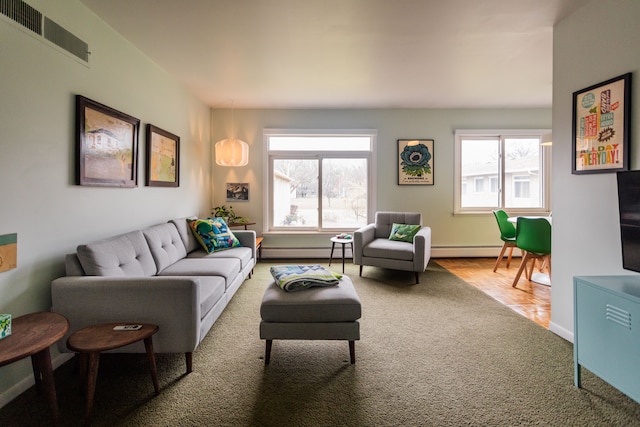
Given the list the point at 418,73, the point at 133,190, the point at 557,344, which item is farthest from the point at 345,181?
the point at 557,344

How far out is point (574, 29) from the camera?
7.75 ft

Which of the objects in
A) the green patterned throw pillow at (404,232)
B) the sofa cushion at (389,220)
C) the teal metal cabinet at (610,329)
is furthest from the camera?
the sofa cushion at (389,220)

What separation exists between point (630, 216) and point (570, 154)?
852mm

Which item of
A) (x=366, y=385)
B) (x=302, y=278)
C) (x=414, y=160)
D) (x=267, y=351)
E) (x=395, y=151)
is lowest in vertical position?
(x=366, y=385)

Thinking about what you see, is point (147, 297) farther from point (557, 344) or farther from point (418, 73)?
point (418, 73)

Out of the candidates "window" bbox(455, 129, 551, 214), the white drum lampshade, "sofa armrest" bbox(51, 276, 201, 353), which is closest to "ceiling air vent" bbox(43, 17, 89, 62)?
"sofa armrest" bbox(51, 276, 201, 353)

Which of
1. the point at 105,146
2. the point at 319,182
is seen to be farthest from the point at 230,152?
the point at 105,146

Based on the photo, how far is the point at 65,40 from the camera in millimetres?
2113

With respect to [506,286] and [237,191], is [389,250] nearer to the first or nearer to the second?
[506,286]

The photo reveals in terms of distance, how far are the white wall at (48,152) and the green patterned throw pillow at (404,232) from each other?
318cm

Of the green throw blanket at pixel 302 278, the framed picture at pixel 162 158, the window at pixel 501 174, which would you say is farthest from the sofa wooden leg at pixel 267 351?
the window at pixel 501 174

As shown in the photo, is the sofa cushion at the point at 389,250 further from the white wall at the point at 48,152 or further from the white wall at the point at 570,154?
the white wall at the point at 48,152

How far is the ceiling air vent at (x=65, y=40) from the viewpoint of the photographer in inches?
78.1

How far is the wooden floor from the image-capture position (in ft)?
10.0
